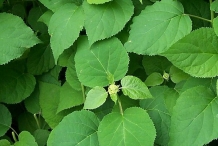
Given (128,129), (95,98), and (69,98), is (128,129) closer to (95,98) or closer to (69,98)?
(95,98)

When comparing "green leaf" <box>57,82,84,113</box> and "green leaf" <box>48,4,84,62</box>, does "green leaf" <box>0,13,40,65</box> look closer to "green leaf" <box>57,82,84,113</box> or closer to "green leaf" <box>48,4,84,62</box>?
"green leaf" <box>48,4,84,62</box>

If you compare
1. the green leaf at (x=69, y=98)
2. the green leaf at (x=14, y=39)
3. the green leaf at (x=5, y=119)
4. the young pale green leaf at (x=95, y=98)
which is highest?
the green leaf at (x=14, y=39)

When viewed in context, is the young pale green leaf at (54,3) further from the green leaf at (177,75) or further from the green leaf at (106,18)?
the green leaf at (177,75)

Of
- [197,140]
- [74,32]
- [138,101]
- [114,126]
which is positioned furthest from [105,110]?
[197,140]

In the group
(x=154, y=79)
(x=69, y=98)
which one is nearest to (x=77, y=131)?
(x=69, y=98)

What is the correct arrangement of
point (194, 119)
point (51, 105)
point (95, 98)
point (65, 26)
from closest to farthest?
point (194, 119) → point (95, 98) → point (65, 26) → point (51, 105)

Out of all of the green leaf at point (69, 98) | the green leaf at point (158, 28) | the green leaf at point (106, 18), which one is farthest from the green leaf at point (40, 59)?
the green leaf at point (158, 28)
